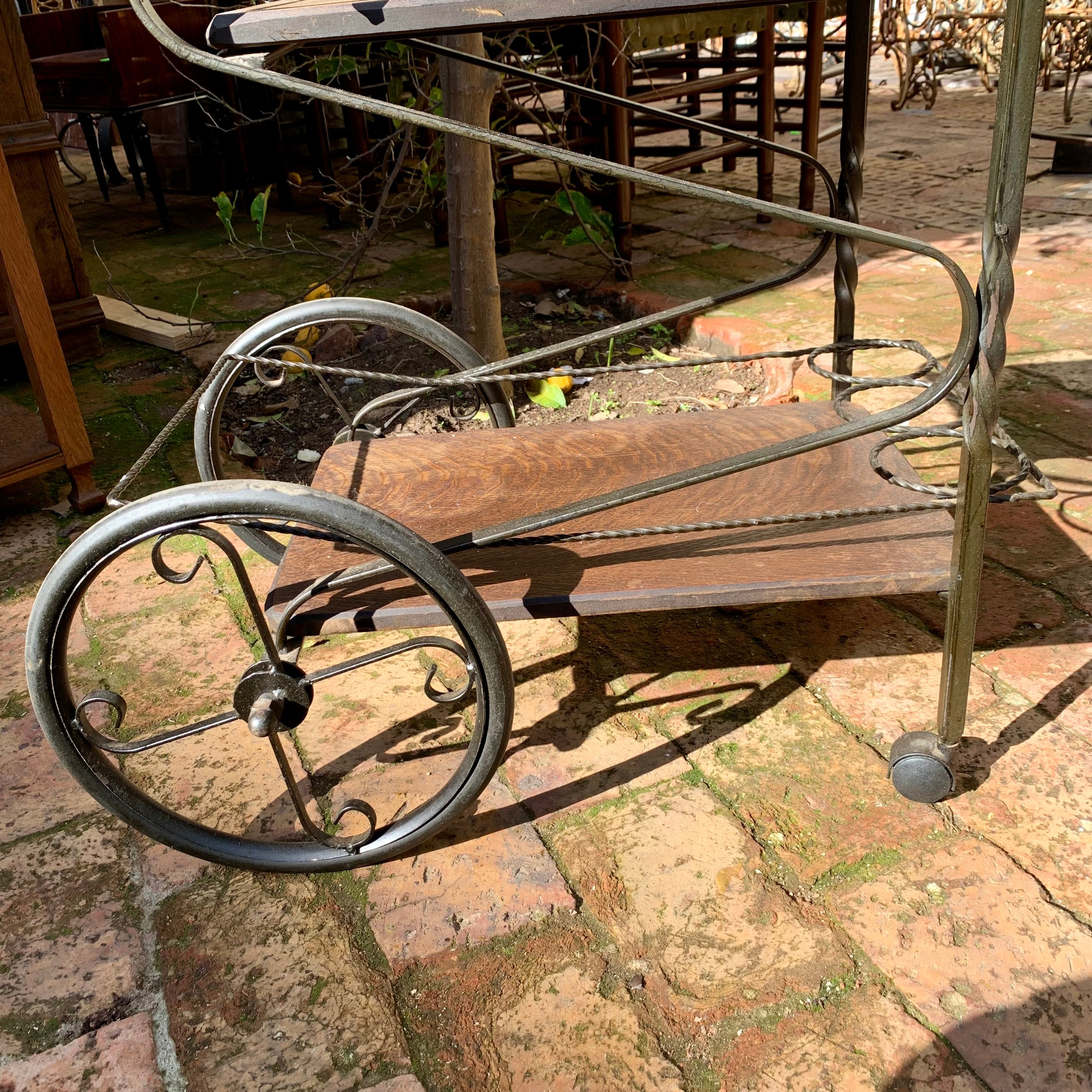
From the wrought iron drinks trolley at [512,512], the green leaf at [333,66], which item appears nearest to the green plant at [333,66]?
the green leaf at [333,66]

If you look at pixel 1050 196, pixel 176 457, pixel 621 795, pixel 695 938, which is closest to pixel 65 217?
pixel 176 457

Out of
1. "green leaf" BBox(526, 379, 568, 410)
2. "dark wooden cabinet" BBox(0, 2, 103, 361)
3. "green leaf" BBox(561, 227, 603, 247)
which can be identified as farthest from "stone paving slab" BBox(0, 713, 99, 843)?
"green leaf" BBox(561, 227, 603, 247)

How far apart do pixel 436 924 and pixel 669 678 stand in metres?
0.71

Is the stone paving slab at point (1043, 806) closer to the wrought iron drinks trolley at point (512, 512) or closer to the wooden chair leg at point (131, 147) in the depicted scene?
the wrought iron drinks trolley at point (512, 512)

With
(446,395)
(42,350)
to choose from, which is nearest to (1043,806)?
(446,395)

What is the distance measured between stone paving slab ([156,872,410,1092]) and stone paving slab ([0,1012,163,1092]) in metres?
0.05

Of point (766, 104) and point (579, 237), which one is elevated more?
point (766, 104)

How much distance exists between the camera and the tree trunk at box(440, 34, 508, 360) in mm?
2709

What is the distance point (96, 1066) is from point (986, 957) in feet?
4.01

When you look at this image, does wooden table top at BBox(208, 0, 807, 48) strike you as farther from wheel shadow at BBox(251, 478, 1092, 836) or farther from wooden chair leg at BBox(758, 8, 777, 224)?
wooden chair leg at BBox(758, 8, 777, 224)

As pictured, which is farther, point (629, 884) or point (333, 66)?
point (333, 66)

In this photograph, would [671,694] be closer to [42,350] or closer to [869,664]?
[869,664]

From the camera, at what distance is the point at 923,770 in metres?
1.65

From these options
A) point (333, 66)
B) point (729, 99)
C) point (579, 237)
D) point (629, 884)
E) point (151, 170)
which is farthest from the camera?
point (151, 170)
